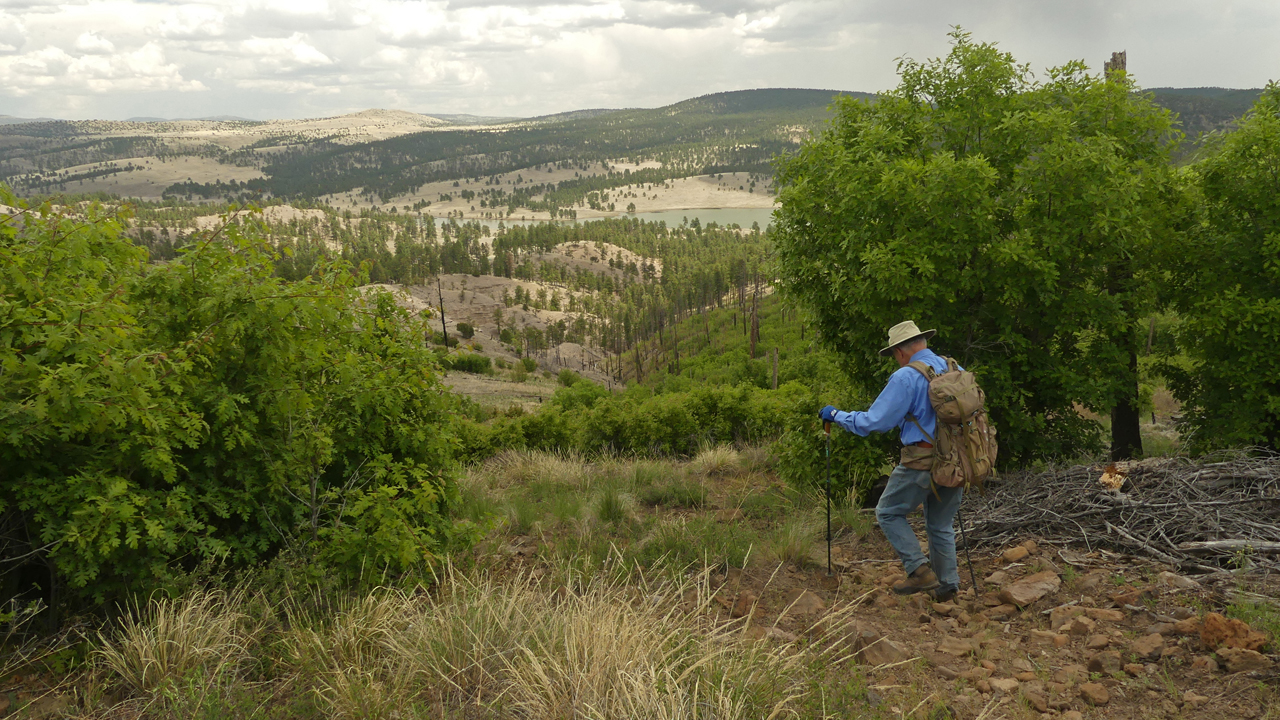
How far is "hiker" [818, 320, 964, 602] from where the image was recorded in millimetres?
5375

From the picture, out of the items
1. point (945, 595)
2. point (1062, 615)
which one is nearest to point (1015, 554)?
point (945, 595)

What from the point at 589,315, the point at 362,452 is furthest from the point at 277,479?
the point at 589,315

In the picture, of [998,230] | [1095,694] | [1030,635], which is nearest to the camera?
[1095,694]

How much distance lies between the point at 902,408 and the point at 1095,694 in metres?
2.12

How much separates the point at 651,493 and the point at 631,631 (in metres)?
5.13

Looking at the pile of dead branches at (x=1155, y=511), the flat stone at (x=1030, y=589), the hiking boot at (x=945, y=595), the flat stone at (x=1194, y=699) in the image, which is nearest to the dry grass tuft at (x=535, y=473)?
the pile of dead branches at (x=1155, y=511)

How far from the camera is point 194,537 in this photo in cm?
446

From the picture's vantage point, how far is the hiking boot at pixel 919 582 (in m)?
5.59

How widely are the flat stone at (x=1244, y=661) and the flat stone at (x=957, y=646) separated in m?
1.28

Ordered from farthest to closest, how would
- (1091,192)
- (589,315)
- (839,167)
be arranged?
(589,315) → (839,167) → (1091,192)

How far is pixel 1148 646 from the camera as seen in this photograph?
427 centimetres

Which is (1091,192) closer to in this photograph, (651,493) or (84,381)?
(651,493)

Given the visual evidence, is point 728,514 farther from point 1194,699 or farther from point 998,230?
point 1194,699

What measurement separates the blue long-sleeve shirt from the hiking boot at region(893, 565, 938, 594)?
1.05 meters
